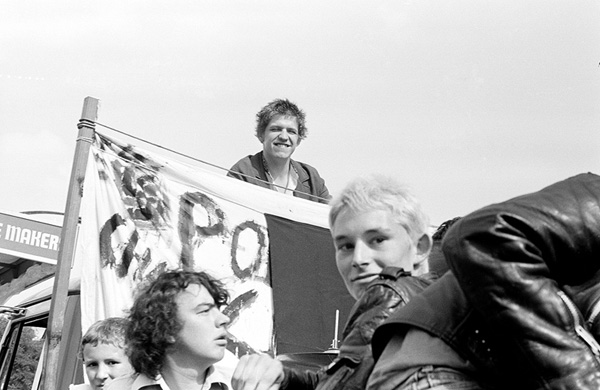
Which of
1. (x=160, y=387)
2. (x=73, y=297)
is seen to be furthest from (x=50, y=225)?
(x=160, y=387)

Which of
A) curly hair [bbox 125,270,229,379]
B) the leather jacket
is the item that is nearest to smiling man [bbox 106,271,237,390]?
curly hair [bbox 125,270,229,379]

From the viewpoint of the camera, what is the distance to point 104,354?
3363 millimetres

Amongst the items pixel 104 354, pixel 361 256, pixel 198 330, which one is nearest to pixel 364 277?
pixel 361 256

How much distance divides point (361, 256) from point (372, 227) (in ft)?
0.26

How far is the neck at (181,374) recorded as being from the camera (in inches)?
109

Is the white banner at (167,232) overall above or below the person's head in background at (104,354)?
above

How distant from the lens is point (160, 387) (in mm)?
2727

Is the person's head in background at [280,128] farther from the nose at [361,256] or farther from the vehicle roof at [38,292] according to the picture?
the nose at [361,256]

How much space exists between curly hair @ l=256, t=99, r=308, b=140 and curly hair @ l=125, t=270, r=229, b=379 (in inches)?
89.8

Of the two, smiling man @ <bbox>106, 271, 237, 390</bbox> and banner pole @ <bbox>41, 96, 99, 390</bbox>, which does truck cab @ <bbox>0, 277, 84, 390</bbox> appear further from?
smiling man @ <bbox>106, 271, 237, 390</bbox>

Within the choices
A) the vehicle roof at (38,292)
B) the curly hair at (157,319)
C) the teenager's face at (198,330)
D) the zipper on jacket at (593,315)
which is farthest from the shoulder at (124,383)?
the zipper on jacket at (593,315)

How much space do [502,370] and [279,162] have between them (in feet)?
13.1

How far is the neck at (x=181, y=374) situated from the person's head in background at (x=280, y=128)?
2.42 meters

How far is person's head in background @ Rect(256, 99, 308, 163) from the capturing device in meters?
5.04
